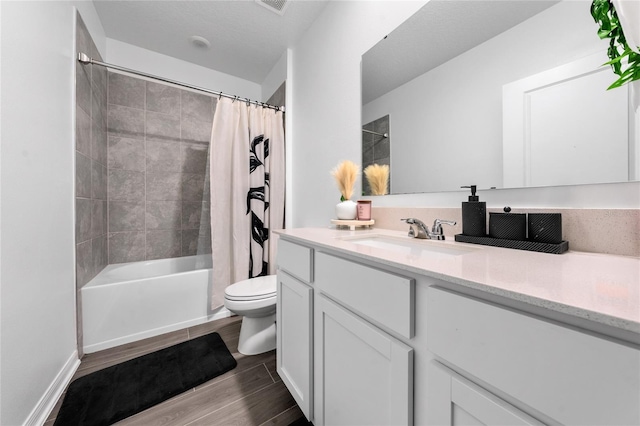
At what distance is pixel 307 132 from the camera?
2.03 meters

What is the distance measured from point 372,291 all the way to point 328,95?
1.53 metres

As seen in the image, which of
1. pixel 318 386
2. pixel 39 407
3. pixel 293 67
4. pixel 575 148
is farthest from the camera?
→ pixel 293 67

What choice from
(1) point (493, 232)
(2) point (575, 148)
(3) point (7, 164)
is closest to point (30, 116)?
(3) point (7, 164)

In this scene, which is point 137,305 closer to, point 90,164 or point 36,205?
point 36,205

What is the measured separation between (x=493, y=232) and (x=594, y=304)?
0.54 metres

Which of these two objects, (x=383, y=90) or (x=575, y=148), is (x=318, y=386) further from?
(x=383, y=90)

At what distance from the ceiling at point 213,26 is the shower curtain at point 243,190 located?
0.59m

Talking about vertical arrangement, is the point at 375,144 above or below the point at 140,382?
above

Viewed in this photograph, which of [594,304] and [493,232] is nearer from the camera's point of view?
[594,304]

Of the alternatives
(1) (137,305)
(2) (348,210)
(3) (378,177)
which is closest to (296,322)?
(2) (348,210)

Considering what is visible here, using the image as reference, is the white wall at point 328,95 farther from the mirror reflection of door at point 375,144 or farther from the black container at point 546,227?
the black container at point 546,227

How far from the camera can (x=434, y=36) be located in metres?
1.09

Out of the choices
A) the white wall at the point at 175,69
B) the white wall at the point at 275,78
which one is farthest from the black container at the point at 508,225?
the white wall at the point at 175,69

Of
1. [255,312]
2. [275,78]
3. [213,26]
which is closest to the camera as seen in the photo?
[255,312]
